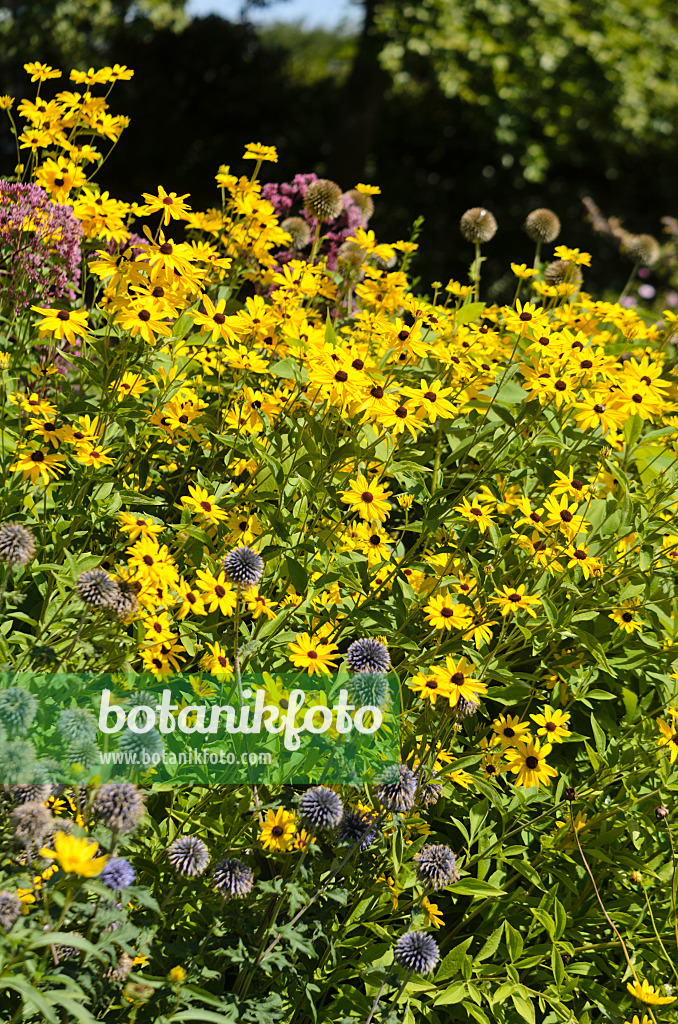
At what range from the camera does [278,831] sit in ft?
6.47

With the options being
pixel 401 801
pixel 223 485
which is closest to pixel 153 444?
pixel 223 485

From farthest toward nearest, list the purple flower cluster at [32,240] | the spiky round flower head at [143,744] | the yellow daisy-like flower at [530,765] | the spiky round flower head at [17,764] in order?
the purple flower cluster at [32,240]
the yellow daisy-like flower at [530,765]
the spiky round flower head at [143,744]
the spiky round flower head at [17,764]

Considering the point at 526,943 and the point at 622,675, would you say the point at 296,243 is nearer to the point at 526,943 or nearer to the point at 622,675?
the point at 622,675

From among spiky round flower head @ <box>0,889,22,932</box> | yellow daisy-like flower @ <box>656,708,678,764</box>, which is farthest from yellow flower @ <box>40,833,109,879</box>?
yellow daisy-like flower @ <box>656,708,678,764</box>

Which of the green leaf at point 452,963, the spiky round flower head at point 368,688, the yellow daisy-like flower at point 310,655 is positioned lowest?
the green leaf at point 452,963

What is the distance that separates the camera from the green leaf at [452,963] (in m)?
2.14

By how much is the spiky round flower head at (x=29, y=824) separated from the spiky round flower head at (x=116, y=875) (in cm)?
13

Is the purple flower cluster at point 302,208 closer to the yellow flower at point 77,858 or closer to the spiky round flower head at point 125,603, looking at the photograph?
the spiky round flower head at point 125,603

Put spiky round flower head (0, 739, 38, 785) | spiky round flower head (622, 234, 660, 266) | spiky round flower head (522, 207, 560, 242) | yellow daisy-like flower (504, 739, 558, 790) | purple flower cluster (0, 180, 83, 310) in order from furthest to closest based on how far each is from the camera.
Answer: spiky round flower head (622, 234, 660, 266)
spiky round flower head (522, 207, 560, 242)
purple flower cluster (0, 180, 83, 310)
yellow daisy-like flower (504, 739, 558, 790)
spiky round flower head (0, 739, 38, 785)

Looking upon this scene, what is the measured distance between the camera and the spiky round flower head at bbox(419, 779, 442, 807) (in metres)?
2.17

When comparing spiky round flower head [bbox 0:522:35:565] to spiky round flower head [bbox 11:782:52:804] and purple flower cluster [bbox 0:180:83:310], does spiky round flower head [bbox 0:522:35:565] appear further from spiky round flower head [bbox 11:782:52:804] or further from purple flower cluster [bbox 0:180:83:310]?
purple flower cluster [bbox 0:180:83:310]

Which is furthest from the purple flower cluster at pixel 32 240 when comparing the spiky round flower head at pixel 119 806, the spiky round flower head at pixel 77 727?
the spiky round flower head at pixel 119 806

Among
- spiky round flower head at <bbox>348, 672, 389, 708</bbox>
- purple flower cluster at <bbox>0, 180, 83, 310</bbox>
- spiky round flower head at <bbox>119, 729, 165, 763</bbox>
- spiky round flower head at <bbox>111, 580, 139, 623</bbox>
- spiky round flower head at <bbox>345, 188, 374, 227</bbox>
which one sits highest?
spiky round flower head at <bbox>345, 188, 374, 227</bbox>

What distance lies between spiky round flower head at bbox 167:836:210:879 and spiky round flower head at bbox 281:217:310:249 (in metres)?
2.80
